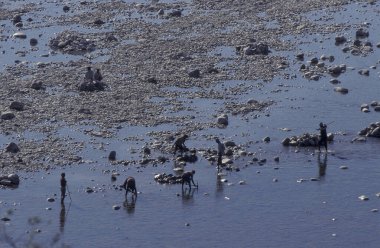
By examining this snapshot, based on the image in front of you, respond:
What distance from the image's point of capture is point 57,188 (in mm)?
41844

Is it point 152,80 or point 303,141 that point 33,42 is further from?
point 303,141

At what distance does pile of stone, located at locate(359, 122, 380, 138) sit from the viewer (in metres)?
47.1

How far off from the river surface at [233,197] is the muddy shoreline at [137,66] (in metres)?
1.13

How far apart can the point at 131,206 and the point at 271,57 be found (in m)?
22.3

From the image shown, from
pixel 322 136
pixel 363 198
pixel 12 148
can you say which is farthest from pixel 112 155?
pixel 363 198

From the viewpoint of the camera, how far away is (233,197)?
133ft

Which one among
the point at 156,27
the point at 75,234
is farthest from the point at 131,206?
the point at 156,27

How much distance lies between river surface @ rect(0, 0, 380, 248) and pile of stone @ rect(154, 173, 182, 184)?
256mm

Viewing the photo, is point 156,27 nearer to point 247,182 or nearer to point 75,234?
point 247,182

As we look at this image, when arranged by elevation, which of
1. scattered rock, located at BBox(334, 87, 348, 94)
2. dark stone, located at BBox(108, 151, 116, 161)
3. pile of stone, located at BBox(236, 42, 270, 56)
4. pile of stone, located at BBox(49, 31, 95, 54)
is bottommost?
dark stone, located at BBox(108, 151, 116, 161)

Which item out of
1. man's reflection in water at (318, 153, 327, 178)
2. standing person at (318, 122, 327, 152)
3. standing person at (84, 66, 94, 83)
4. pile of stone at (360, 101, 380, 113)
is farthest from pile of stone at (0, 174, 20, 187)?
pile of stone at (360, 101, 380, 113)

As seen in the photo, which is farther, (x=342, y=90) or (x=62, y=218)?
(x=342, y=90)

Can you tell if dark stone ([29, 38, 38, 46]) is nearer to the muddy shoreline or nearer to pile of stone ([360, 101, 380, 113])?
the muddy shoreline

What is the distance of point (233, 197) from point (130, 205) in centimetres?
389
